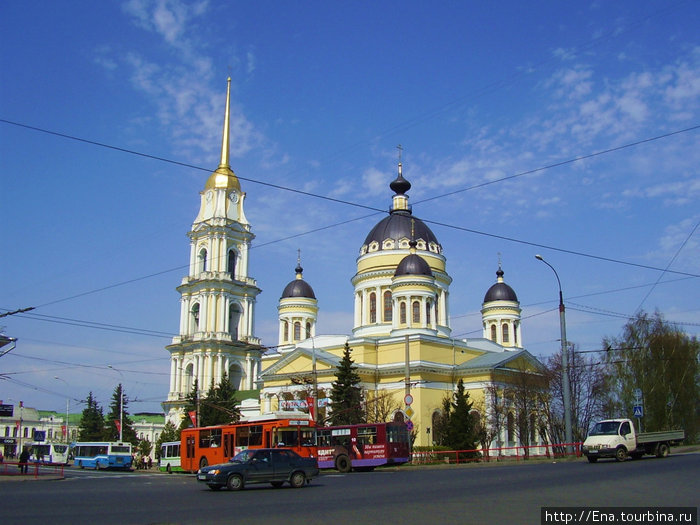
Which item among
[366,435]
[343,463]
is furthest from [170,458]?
[366,435]

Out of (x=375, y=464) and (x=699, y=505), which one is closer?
(x=699, y=505)

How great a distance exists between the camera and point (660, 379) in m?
53.4

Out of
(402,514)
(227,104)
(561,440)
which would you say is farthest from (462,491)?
(227,104)

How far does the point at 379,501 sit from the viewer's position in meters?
14.8

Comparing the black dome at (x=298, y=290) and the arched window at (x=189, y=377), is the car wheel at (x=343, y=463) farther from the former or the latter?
the arched window at (x=189, y=377)

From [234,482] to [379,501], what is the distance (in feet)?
19.8

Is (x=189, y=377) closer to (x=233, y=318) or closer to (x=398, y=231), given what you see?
(x=233, y=318)

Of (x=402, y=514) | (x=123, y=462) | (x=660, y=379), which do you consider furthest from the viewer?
(x=660, y=379)

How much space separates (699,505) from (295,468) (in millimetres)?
11051

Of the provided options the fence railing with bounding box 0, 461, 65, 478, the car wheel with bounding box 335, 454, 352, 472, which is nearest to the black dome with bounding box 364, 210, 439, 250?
the fence railing with bounding box 0, 461, 65, 478

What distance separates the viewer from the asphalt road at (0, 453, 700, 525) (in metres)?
12.0

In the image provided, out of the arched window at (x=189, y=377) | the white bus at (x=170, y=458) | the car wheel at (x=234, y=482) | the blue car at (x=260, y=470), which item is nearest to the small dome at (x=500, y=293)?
the arched window at (x=189, y=377)

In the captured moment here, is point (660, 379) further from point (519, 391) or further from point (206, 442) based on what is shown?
point (206, 442)

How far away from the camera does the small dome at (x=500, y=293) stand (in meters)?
70.8
